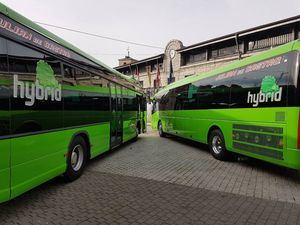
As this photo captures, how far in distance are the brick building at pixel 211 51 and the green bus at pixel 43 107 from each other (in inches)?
681

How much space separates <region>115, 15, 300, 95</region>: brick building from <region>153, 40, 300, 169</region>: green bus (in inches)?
509

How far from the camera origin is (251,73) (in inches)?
292

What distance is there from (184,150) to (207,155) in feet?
4.25

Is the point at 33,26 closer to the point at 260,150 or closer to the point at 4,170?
the point at 4,170

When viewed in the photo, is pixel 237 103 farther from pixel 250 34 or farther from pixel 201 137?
pixel 250 34

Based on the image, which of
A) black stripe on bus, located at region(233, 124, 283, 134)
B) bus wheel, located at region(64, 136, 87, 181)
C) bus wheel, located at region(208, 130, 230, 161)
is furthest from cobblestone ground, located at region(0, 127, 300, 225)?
black stripe on bus, located at region(233, 124, 283, 134)

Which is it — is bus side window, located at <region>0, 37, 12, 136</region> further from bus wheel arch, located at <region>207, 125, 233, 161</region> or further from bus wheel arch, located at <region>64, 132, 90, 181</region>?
bus wheel arch, located at <region>207, 125, 233, 161</region>

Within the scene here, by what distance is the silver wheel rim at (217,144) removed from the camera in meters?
9.14

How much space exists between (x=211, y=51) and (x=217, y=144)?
18915 mm

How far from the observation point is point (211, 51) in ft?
87.7

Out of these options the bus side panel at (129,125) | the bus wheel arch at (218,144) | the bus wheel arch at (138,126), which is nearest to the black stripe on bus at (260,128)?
the bus wheel arch at (218,144)

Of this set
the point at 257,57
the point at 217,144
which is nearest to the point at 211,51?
the point at 217,144

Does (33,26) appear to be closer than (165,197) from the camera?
Yes

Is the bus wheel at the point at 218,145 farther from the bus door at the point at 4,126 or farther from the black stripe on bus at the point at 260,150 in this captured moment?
the bus door at the point at 4,126
